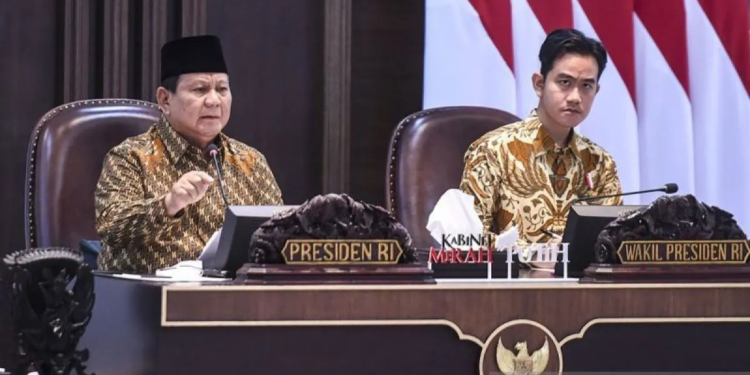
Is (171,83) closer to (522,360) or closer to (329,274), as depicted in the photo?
(329,274)

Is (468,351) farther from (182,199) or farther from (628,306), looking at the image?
(182,199)

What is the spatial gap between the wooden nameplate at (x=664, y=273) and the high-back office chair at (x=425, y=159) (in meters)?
1.44

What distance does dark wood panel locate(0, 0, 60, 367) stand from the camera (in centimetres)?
374

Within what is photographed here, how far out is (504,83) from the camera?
418 cm

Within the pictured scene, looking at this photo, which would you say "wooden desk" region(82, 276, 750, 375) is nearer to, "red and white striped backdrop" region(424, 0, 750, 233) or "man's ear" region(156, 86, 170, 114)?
"man's ear" region(156, 86, 170, 114)

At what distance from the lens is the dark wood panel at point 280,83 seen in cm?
409

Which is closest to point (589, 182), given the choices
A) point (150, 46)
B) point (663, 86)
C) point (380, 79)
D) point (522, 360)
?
point (663, 86)

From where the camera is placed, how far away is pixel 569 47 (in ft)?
12.3

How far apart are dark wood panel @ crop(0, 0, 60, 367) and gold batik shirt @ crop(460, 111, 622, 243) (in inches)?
47.3

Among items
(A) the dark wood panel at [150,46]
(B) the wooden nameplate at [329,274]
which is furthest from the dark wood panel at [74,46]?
(B) the wooden nameplate at [329,274]

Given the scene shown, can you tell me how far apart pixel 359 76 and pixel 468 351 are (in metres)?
2.23

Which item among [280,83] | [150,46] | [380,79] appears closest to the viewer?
[150,46]

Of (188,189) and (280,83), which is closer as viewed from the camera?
(188,189)

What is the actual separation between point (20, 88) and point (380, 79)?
1175 millimetres
